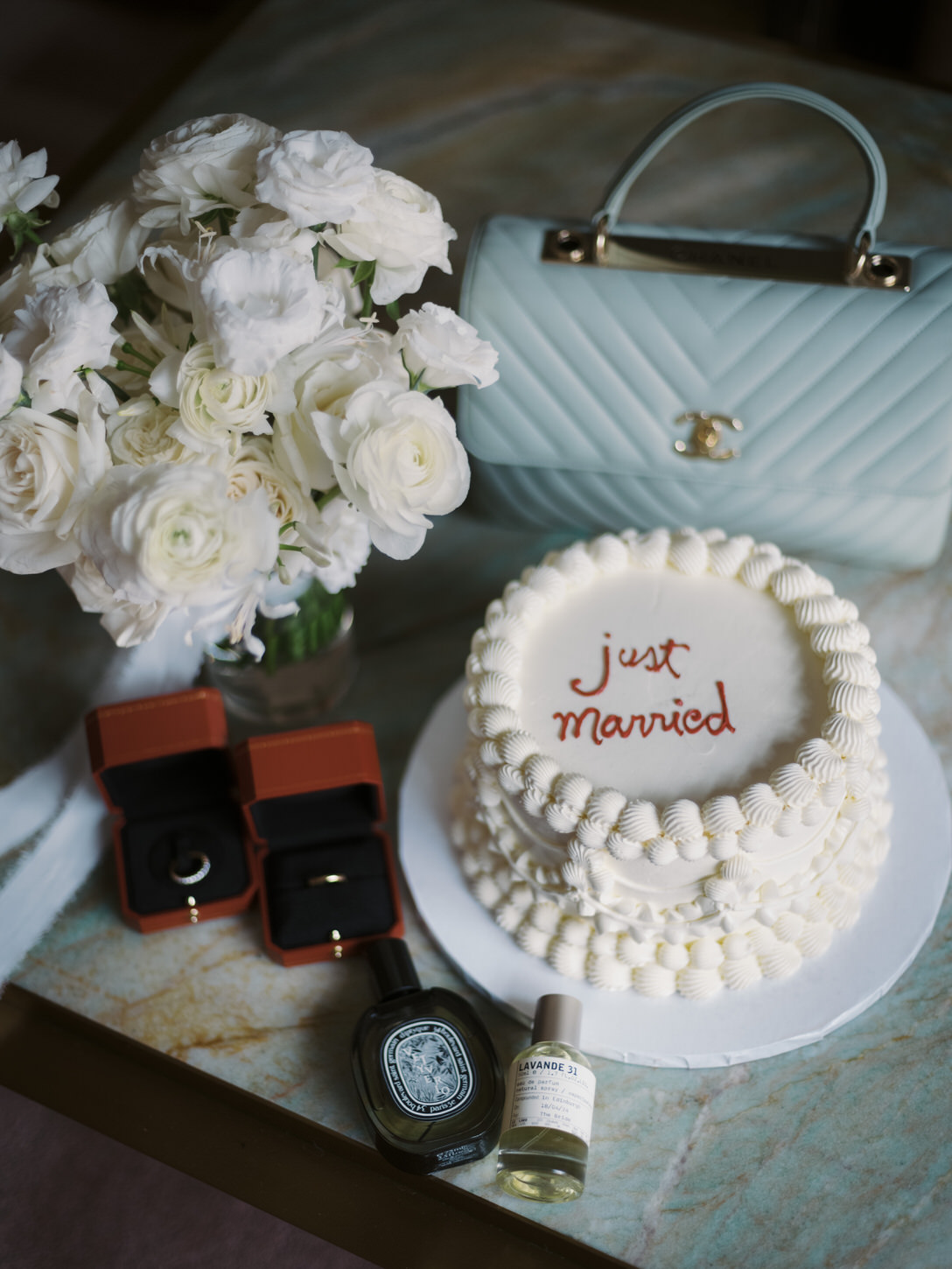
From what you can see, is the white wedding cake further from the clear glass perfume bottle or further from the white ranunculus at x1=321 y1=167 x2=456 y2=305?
the white ranunculus at x1=321 y1=167 x2=456 y2=305

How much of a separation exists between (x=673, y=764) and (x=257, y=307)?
0.41 metres

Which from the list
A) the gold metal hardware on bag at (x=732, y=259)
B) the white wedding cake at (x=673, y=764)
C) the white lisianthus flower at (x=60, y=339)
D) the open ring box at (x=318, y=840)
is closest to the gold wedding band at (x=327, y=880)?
the open ring box at (x=318, y=840)

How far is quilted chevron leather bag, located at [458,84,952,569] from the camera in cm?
94

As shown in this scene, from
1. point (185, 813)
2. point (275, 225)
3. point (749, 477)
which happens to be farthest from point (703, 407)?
point (185, 813)

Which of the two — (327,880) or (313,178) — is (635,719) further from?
(313,178)

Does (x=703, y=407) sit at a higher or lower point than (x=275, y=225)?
lower

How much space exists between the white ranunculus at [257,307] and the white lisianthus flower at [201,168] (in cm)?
8

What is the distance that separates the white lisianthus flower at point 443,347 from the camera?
2.24ft

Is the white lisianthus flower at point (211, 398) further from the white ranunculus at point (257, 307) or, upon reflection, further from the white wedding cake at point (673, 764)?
the white wedding cake at point (673, 764)

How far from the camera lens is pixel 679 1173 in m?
0.81

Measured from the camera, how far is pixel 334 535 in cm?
75

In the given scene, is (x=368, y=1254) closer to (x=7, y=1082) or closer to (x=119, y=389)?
(x=7, y=1082)

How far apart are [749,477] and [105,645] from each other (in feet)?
2.00

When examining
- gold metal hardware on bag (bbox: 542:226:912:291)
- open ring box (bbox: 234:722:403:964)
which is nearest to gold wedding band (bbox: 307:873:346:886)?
open ring box (bbox: 234:722:403:964)
